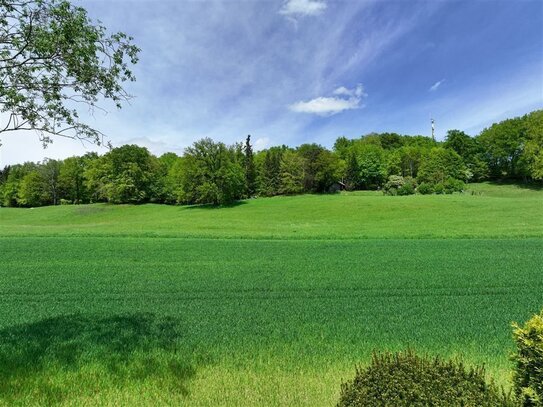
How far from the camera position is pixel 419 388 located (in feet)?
12.9

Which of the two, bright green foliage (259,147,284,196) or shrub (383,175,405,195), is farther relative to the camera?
bright green foliage (259,147,284,196)

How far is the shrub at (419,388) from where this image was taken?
12.6 feet

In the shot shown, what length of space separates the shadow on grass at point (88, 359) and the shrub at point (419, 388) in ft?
10.4

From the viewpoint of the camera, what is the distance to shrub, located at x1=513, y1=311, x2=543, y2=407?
3.79 metres

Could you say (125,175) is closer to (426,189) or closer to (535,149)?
(426,189)

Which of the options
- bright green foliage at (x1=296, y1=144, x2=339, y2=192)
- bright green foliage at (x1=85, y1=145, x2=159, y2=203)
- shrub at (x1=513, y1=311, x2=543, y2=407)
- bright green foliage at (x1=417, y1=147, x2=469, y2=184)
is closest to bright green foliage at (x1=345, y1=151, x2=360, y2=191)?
bright green foliage at (x1=296, y1=144, x2=339, y2=192)

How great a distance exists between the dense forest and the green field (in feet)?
132

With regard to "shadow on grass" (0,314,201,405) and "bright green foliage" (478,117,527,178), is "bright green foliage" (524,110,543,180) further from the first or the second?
"shadow on grass" (0,314,201,405)

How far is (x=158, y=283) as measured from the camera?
1462cm

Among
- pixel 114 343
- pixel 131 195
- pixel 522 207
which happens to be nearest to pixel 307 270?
pixel 114 343

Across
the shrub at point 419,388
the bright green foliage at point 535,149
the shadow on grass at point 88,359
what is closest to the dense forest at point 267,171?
the bright green foliage at point 535,149

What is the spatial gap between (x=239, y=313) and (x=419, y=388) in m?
7.23

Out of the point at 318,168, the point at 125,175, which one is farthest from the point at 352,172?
the point at 125,175

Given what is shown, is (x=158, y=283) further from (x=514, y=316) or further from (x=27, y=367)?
(x=514, y=316)
